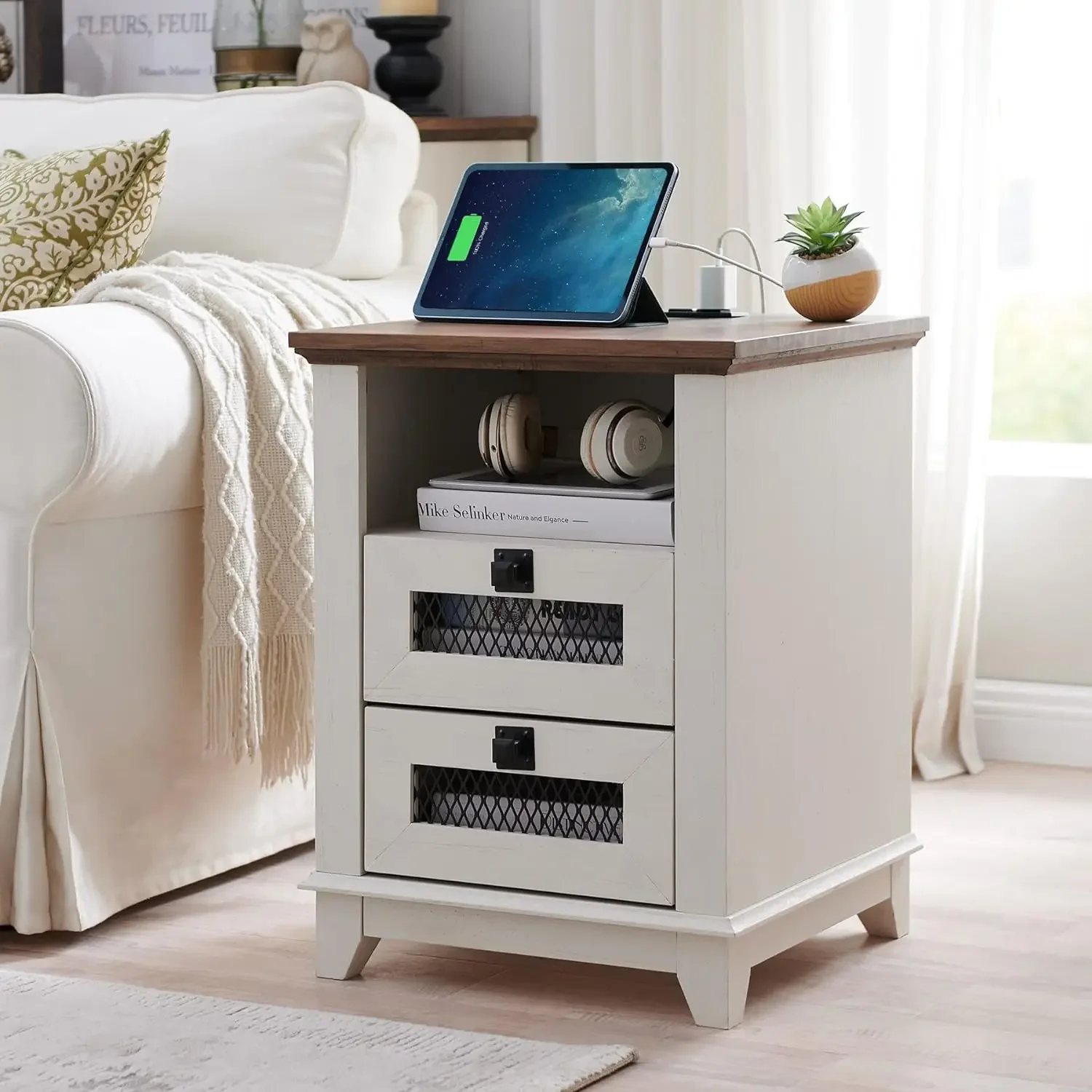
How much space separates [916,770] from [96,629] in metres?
1.18

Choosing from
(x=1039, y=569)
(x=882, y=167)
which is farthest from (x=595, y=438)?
(x=1039, y=569)

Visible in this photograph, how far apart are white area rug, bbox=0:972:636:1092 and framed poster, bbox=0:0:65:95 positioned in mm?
1866

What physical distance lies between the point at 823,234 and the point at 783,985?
67 centimetres

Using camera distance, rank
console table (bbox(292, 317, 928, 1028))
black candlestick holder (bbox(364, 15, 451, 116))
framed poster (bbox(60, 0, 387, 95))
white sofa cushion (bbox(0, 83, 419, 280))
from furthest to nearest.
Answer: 1. framed poster (bbox(60, 0, 387, 95))
2. black candlestick holder (bbox(364, 15, 451, 116))
3. white sofa cushion (bbox(0, 83, 419, 280))
4. console table (bbox(292, 317, 928, 1028))

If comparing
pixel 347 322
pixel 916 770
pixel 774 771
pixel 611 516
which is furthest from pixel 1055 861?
pixel 347 322

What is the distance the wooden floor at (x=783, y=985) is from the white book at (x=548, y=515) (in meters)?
0.40

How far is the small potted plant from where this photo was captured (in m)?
1.75

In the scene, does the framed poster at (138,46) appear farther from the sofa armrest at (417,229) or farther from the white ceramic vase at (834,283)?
the white ceramic vase at (834,283)

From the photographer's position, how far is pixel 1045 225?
266cm

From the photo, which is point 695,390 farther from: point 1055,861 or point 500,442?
point 1055,861

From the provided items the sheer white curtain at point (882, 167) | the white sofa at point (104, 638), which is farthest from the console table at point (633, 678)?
the sheer white curtain at point (882, 167)

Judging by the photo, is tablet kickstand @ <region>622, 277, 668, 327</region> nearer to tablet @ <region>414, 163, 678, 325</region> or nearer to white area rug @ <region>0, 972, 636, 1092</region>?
tablet @ <region>414, 163, 678, 325</region>

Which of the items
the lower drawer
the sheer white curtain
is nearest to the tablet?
the lower drawer

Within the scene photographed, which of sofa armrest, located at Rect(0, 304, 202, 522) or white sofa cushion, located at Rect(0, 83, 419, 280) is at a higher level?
white sofa cushion, located at Rect(0, 83, 419, 280)
